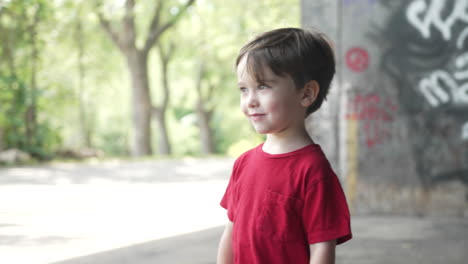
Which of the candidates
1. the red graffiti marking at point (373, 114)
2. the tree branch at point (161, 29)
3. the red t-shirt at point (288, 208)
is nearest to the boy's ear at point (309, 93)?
the red t-shirt at point (288, 208)

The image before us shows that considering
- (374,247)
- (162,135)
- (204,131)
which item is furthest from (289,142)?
(204,131)

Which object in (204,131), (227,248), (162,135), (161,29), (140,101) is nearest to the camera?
(227,248)

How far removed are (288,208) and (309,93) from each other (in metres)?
0.40

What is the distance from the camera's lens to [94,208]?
7.34 m

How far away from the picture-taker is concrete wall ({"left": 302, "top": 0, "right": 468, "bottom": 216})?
6.29 metres

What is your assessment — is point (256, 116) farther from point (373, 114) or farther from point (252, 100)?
point (373, 114)

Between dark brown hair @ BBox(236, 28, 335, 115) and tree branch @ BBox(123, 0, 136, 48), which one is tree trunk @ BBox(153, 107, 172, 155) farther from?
dark brown hair @ BBox(236, 28, 335, 115)

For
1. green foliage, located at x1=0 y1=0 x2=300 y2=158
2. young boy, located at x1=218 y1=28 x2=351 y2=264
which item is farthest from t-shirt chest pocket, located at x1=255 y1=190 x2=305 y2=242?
green foliage, located at x1=0 y1=0 x2=300 y2=158

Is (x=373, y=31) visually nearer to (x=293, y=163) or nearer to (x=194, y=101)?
(x=293, y=163)

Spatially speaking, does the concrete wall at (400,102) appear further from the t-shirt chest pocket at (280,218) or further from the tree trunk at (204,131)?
the tree trunk at (204,131)

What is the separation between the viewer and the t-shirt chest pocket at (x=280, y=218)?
5.88ft

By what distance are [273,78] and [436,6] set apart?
5.06 metres

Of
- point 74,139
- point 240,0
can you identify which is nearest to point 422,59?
point 240,0

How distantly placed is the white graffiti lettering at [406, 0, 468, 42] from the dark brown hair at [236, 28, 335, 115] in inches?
189
